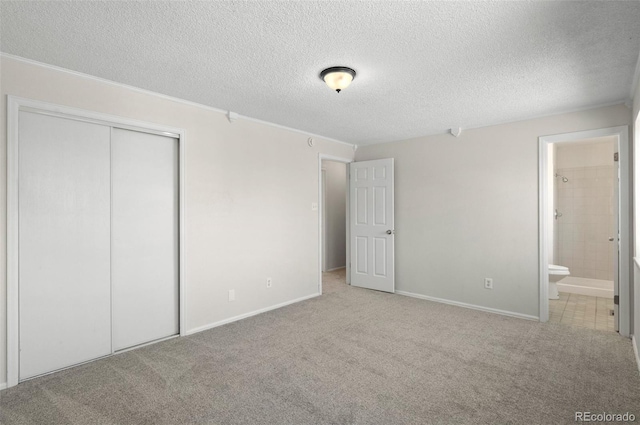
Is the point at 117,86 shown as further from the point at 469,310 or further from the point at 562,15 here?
the point at 469,310

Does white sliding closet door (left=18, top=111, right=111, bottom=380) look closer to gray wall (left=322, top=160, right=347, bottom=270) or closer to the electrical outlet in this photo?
the electrical outlet

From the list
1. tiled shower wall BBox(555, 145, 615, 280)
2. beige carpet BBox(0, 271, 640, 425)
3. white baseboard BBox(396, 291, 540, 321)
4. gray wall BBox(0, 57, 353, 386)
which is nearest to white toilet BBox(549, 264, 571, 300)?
tiled shower wall BBox(555, 145, 615, 280)

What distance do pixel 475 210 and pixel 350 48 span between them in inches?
115

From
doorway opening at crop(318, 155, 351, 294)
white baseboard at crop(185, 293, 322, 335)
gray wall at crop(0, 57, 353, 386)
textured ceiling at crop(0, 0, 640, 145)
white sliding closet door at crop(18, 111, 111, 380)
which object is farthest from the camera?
doorway opening at crop(318, 155, 351, 294)

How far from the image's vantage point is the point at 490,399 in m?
2.16

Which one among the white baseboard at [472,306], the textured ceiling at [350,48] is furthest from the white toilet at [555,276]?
the textured ceiling at [350,48]

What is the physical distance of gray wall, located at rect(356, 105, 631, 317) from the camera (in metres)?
3.80

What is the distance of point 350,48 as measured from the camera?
7.21ft

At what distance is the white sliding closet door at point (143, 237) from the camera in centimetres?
288

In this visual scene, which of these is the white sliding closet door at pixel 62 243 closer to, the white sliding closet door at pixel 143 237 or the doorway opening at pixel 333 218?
the white sliding closet door at pixel 143 237

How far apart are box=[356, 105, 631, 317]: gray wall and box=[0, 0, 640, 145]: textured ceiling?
62 centimetres

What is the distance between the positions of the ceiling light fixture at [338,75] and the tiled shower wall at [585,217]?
477cm

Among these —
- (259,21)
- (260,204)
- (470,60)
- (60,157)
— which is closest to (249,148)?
(260,204)

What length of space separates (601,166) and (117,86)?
6561 millimetres
